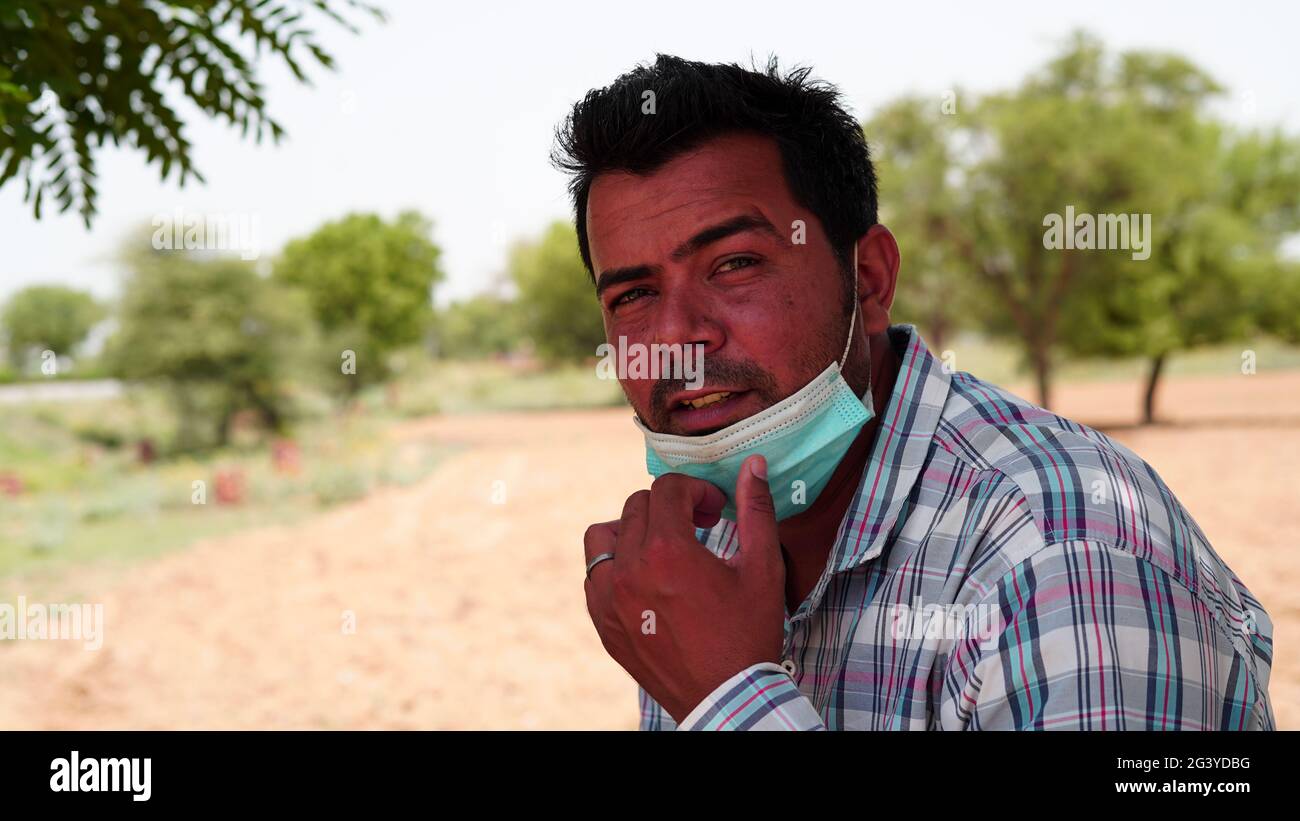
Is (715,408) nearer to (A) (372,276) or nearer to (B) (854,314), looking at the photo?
(B) (854,314)

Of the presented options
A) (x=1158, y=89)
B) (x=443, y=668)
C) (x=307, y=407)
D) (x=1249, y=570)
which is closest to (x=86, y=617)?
(x=443, y=668)

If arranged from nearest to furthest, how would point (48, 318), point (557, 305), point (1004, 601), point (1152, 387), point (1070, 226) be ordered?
point (1004, 601) < point (1070, 226) < point (1152, 387) < point (557, 305) < point (48, 318)

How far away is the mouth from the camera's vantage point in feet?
6.61

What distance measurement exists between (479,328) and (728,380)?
4726cm

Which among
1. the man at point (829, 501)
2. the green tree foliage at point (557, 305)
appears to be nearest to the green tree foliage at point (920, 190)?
the green tree foliage at point (557, 305)

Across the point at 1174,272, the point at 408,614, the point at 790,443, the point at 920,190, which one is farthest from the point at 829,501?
the point at 1174,272

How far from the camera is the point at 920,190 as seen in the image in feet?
70.1

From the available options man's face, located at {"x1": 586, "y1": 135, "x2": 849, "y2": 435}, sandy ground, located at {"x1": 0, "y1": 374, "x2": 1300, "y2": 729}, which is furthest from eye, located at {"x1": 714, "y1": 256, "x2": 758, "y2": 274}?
sandy ground, located at {"x1": 0, "y1": 374, "x2": 1300, "y2": 729}

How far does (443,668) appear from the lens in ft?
30.7

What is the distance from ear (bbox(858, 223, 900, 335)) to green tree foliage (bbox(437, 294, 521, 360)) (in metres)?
39.2

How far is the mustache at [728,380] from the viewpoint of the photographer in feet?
6.53

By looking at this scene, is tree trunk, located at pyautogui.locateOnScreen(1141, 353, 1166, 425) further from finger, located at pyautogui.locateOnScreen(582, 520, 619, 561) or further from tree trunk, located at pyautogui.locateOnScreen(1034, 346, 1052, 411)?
finger, located at pyautogui.locateOnScreen(582, 520, 619, 561)

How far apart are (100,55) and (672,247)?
5.07 feet

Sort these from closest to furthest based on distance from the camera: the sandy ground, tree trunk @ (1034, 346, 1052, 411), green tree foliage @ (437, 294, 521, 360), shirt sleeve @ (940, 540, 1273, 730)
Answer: shirt sleeve @ (940, 540, 1273, 730) < the sandy ground < tree trunk @ (1034, 346, 1052, 411) < green tree foliage @ (437, 294, 521, 360)
